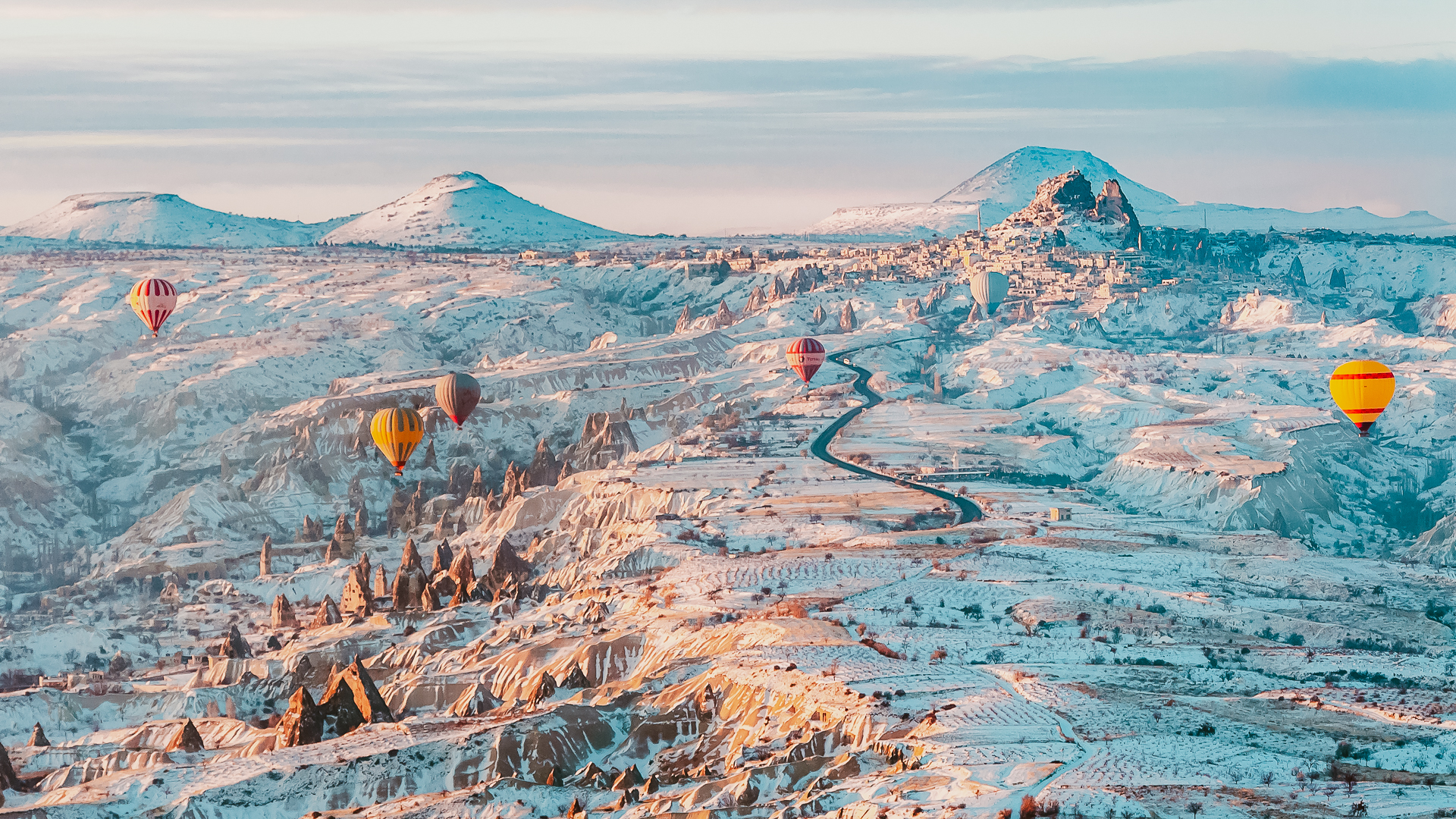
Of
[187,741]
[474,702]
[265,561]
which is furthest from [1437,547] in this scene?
[187,741]

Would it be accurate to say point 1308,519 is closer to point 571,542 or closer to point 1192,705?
point 571,542

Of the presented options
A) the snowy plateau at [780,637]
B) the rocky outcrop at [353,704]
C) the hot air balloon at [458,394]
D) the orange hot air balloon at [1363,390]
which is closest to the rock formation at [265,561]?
A: the snowy plateau at [780,637]

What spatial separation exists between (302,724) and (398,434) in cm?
4801

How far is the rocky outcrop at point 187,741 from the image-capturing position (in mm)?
96125

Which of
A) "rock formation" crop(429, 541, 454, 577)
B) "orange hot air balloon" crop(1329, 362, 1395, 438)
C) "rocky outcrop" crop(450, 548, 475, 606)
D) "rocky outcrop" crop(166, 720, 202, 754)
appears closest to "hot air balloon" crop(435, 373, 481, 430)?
"rock formation" crop(429, 541, 454, 577)

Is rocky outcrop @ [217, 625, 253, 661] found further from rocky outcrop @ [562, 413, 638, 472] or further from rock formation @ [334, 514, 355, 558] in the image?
rocky outcrop @ [562, 413, 638, 472]

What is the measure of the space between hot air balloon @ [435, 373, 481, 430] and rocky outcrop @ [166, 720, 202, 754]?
6611 centimetres

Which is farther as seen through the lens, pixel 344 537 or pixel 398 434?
pixel 344 537

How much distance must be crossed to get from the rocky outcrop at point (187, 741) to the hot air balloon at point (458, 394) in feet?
217

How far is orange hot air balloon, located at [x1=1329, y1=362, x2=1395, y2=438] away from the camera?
13250 centimetres

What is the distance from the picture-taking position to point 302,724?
3693 inches

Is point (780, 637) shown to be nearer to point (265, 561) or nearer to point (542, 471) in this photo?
point (265, 561)

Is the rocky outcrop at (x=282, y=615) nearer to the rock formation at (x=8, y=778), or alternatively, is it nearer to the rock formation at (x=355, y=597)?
the rock formation at (x=355, y=597)

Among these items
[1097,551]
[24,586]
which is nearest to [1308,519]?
[1097,551]
